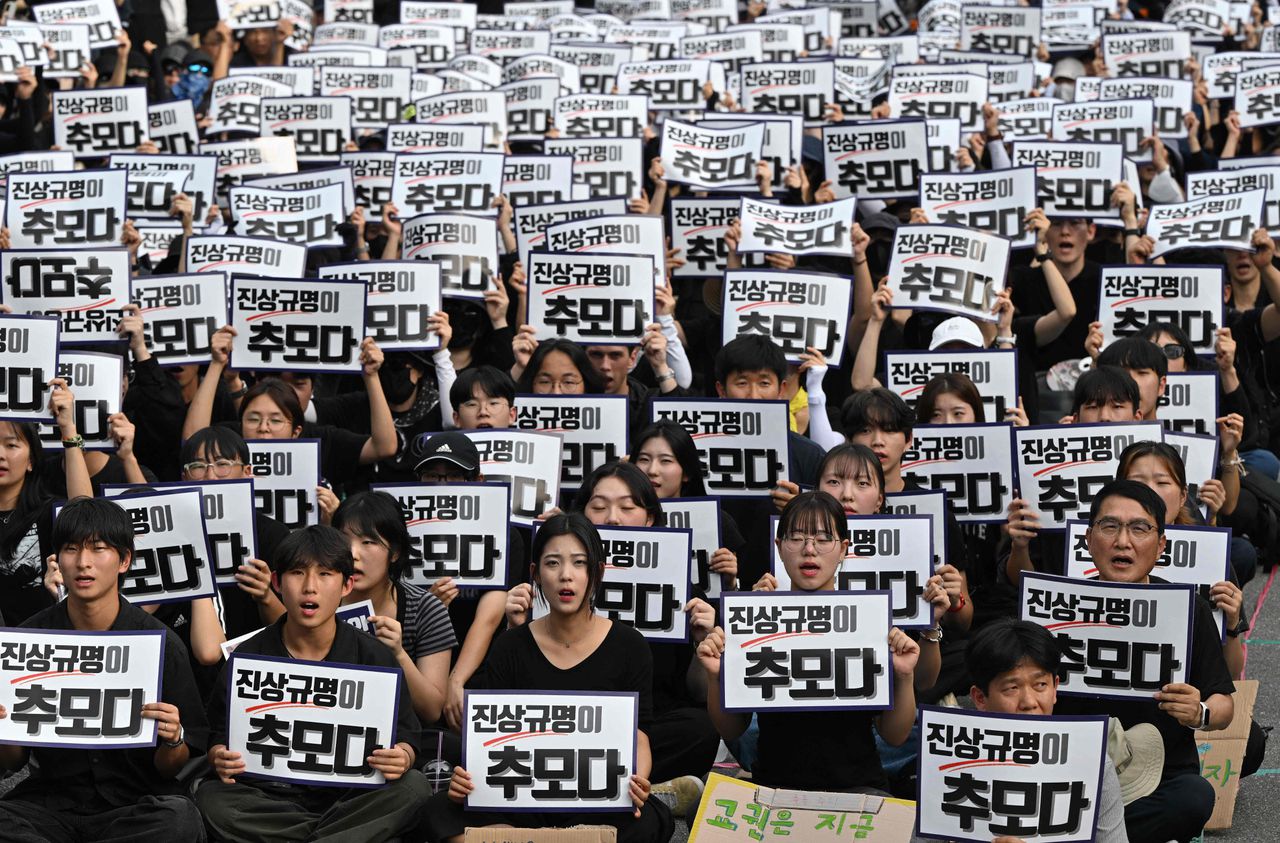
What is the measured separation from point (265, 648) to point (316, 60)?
1068cm

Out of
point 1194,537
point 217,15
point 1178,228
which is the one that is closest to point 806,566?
point 1194,537

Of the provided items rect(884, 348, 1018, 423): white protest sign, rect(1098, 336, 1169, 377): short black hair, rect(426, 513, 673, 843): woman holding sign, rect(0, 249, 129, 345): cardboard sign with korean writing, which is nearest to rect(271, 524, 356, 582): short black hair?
rect(426, 513, 673, 843): woman holding sign

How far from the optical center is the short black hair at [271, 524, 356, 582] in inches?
309

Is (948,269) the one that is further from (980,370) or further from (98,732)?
(98,732)

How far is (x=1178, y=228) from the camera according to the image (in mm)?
13016

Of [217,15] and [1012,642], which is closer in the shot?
[1012,642]

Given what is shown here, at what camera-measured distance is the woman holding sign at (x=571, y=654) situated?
776cm


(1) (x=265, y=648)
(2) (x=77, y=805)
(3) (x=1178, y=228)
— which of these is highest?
(3) (x=1178, y=228)

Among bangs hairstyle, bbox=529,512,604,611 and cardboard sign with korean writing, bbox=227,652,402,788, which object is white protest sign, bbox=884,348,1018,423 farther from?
cardboard sign with korean writing, bbox=227,652,402,788

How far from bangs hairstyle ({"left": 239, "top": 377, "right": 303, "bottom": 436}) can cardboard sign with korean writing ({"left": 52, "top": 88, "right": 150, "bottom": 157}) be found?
577cm

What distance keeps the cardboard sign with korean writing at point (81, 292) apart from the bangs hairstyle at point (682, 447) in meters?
3.37

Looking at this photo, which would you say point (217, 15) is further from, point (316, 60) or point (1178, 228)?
point (1178, 228)

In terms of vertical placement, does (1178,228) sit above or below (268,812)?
above

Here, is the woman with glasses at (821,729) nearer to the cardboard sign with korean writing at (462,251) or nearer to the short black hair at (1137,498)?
the short black hair at (1137,498)
